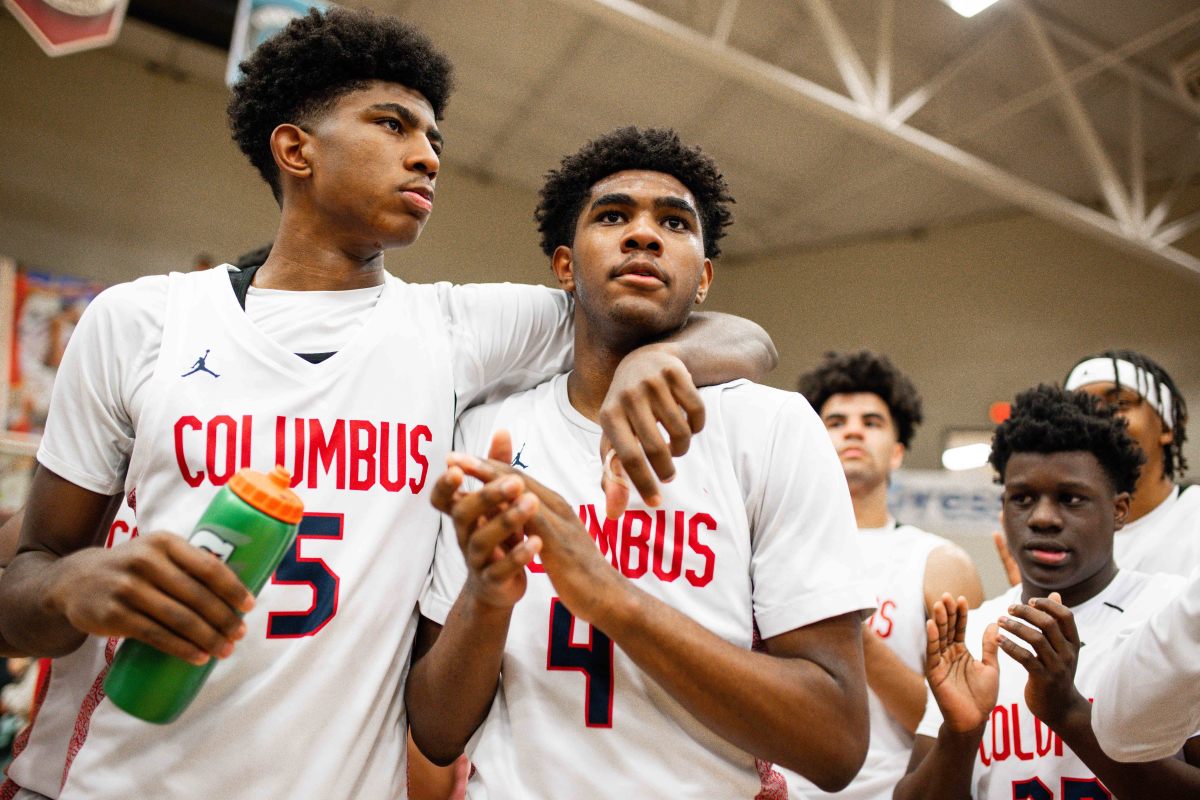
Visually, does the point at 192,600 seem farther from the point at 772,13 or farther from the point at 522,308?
the point at 772,13

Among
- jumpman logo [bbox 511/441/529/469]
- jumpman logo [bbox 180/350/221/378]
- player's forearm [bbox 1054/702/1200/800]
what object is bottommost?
player's forearm [bbox 1054/702/1200/800]

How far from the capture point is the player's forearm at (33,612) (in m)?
1.40

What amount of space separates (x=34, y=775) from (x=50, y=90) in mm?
8553

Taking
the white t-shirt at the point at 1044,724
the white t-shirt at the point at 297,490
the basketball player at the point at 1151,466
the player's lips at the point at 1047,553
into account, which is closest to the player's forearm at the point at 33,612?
the white t-shirt at the point at 297,490

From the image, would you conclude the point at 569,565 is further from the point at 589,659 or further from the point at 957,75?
the point at 957,75

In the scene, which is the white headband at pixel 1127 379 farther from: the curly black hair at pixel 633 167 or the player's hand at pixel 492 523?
the player's hand at pixel 492 523

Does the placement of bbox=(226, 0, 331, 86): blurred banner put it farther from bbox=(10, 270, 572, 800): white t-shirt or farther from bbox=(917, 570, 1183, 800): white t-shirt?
bbox=(917, 570, 1183, 800): white t-shirt

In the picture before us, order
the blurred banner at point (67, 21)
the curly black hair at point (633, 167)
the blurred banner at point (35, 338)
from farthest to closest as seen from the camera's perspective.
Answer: the blurred banner at point (35, 338) → the blurred banner at point (67, 21) → the curly black hair at point (633, 167)

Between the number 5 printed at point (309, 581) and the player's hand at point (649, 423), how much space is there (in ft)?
1.75

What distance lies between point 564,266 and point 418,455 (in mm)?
636

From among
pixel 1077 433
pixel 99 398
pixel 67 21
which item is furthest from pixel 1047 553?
pixel 67 21

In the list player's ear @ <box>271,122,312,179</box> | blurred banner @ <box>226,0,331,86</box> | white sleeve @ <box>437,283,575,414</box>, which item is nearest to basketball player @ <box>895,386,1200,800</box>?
white sleeve @ <box>437,283,575,414</box>

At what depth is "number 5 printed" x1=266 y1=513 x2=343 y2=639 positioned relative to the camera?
60.2 inches

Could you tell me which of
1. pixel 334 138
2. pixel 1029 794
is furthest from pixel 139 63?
pixel 1029 794
